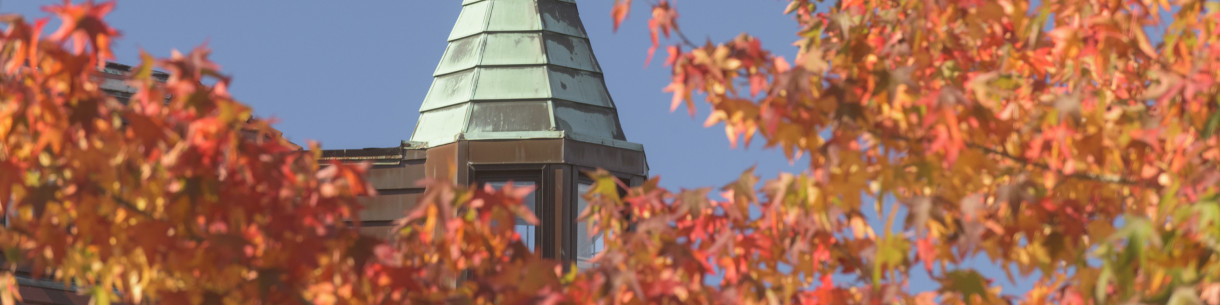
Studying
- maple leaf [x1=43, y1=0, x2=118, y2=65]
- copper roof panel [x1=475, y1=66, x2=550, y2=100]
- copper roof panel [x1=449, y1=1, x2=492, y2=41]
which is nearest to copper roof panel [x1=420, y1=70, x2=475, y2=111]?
copper roof panel [x1=475, y1=66, x2=550, y2=100]

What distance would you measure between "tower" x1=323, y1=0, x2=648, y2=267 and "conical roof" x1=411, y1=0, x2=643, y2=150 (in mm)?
12

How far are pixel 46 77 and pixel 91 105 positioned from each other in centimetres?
27

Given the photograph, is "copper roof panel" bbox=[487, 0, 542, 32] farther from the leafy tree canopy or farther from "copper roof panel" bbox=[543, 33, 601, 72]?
the leafy tree canopy

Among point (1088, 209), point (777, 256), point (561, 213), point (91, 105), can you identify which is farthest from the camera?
point (561, 213)

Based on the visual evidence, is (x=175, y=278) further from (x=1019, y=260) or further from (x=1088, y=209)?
(x=1088, y=209)

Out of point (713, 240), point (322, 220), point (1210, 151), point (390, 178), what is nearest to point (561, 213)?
point (390, 178)

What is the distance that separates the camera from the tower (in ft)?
37.9

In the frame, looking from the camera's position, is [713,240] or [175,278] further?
[713,240]

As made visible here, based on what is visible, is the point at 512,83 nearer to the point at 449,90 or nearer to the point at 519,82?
the point at 519,82

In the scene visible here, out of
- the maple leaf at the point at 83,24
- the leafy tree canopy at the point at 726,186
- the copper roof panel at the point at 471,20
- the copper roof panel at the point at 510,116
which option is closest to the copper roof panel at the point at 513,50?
the copper roof panel at the point at 471,20

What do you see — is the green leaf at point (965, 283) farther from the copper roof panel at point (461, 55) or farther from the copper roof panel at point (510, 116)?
the copper roof panel at point (461, 55)

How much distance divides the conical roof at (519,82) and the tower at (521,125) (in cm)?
1

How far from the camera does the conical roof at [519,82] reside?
12.0 metres

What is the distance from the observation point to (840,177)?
17.5ft
